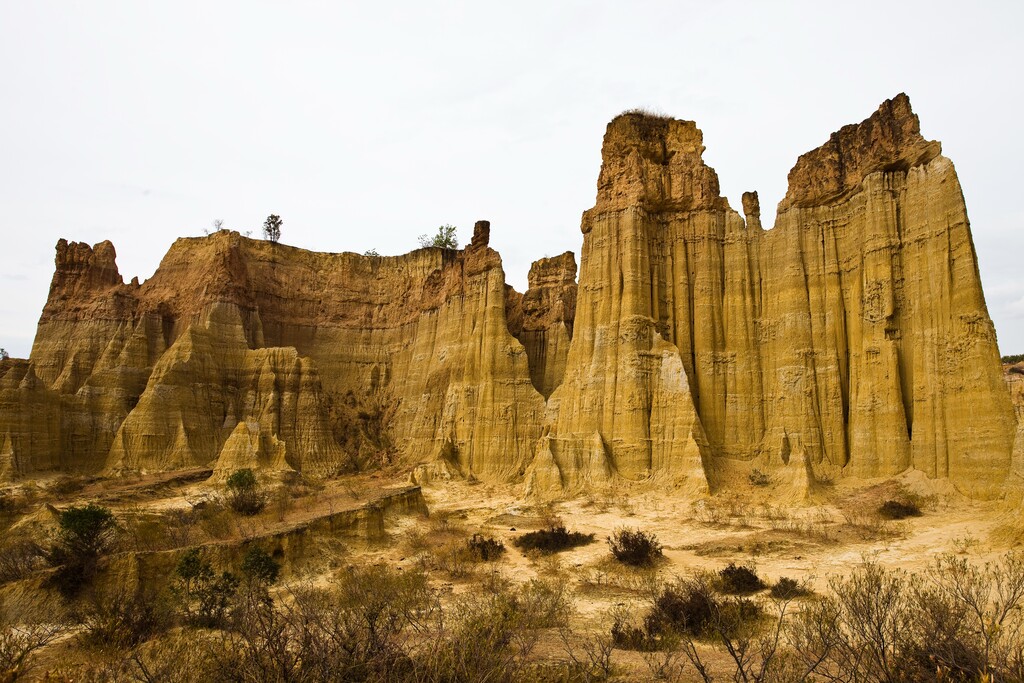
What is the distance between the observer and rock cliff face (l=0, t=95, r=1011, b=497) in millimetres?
24562

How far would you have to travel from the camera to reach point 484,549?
18.7 m

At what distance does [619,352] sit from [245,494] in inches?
711

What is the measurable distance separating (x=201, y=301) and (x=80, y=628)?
3883 cm

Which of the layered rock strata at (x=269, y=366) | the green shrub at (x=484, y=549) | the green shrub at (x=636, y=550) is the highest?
the layered rock strata at (x=269, y=366)

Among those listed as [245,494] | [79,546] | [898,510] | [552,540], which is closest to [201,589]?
[79,546]

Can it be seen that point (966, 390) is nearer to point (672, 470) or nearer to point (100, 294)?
point (672, 470)

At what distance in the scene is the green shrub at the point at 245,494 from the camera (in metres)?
23.4

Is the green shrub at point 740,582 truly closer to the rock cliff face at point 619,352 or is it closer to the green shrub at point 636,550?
the green shrub at point 636,550

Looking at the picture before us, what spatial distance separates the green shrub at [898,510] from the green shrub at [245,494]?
21.8m

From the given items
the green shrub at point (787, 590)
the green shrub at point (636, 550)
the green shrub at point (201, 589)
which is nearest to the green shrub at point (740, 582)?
the green shrub at point (787, 590)

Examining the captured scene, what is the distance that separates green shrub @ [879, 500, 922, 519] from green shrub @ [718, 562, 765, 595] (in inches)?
347

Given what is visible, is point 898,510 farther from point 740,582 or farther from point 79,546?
point 79,546

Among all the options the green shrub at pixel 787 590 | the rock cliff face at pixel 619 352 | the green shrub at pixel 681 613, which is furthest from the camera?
the rock cliff face at pixel 619 352

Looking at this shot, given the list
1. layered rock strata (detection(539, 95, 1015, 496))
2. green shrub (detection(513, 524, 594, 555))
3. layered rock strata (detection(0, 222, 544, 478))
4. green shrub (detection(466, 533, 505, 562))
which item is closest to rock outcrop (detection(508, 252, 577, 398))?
layered rock strata (detection(0, 222, 544, 478))
